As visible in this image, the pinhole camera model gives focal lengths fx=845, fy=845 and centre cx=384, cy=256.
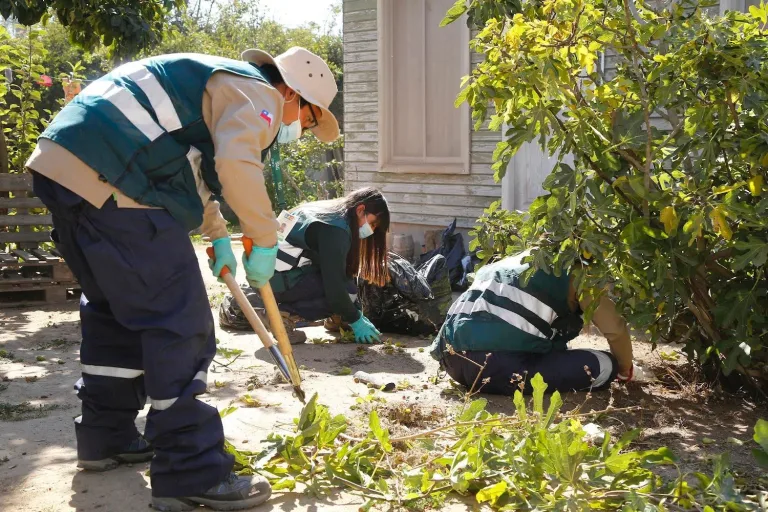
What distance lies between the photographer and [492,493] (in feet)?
9.72

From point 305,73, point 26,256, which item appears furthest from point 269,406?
point 26,256

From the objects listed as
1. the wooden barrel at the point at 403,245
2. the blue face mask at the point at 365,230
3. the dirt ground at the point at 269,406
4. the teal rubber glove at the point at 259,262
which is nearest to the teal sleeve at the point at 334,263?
the blue face mask at the point at 365,230

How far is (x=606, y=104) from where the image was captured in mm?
3850

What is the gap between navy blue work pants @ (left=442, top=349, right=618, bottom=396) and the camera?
4367 mm

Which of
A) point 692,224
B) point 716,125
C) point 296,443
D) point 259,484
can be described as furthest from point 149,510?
point 716,125

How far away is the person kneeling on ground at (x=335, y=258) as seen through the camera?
19.2ft

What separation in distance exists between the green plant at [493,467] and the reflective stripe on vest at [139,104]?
3.94 ft

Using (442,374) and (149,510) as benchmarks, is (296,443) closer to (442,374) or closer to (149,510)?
(149,510)

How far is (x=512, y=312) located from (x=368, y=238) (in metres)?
1.80

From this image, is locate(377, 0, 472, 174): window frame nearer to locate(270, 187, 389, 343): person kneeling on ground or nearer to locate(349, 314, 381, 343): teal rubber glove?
locate(270, 187, 389, 343): person kneeling on ground

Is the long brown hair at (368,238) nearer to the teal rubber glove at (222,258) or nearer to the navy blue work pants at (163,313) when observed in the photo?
the teal rubber glove at (222,258)

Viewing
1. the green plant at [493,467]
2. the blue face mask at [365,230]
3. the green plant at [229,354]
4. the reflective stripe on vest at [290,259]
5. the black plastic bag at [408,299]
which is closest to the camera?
the green plant at [493,467]

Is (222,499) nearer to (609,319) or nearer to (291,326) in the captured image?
(609,319)

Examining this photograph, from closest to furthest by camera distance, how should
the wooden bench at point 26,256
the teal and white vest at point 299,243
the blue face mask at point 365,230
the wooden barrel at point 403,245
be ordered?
the blue face mask at point 365,230
the teal and white vest at point 299,243
the wooden bench at point 26,256
the wooden barrel at point 403,245
